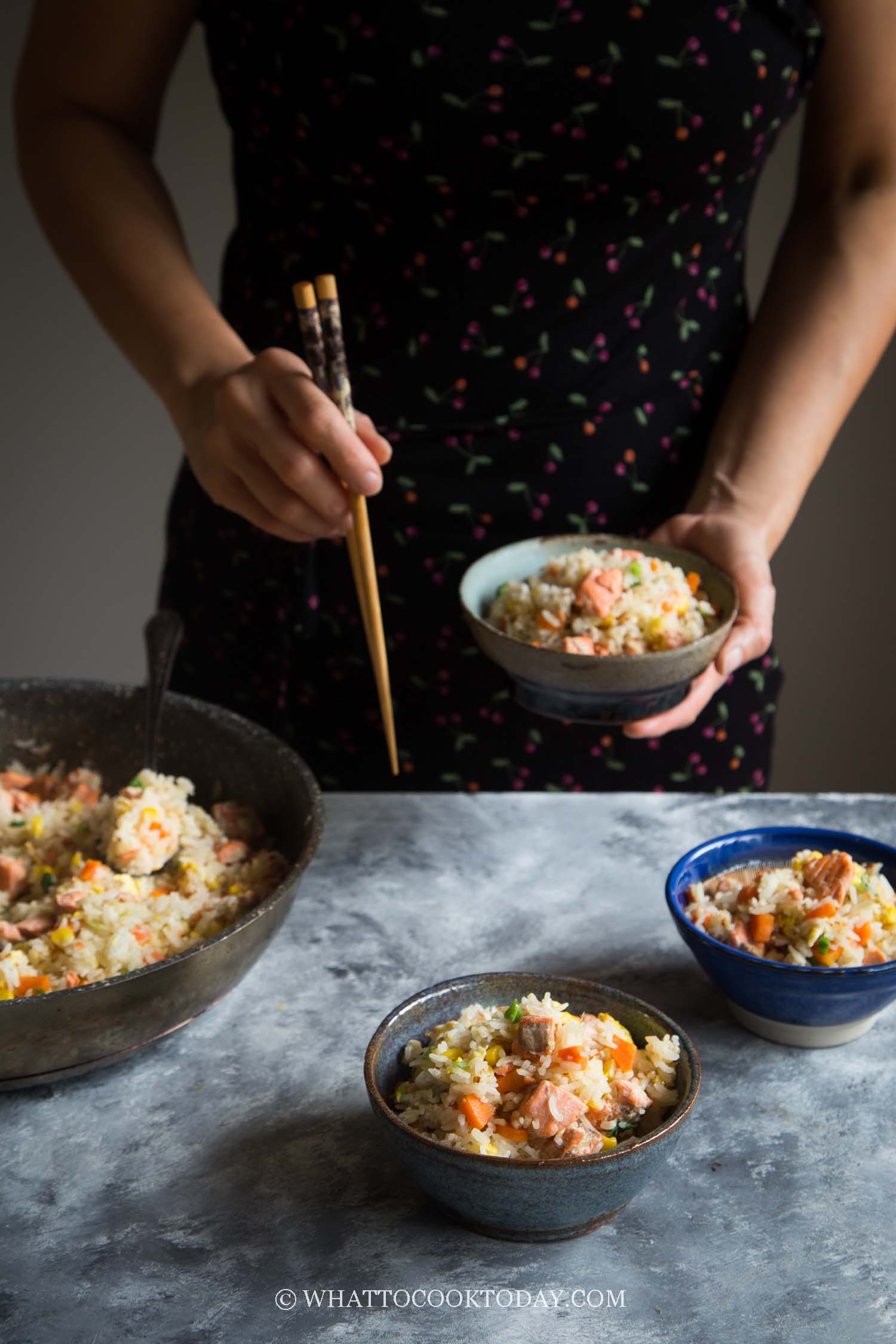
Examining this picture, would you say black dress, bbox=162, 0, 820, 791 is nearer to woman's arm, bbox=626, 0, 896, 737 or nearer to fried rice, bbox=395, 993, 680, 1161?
woman's arm, bbox=626, 0, 896, 737

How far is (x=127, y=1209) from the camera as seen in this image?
3.36ft

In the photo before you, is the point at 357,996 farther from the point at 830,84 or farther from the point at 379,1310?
the point at 830,84

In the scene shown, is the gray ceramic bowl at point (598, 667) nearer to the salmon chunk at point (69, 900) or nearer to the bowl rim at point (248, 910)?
the bowl rim at point (248, 910)

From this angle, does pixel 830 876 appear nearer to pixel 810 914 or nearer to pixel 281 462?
pixel 810 914

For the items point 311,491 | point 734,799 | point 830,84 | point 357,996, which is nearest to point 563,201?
point 830,84

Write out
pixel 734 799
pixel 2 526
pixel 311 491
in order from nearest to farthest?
pixel 311 491 → pixel 734 799 → pixel 2 526

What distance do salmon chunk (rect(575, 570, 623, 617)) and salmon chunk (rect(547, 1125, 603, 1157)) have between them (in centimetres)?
74

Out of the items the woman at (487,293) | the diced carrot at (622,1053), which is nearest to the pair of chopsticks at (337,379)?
the woman at (487,293)

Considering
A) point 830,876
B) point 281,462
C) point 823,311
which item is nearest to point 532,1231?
point 830,876

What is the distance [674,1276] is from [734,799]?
2.55ft

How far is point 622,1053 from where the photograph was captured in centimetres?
101

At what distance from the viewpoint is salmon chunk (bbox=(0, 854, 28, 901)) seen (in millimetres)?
1337

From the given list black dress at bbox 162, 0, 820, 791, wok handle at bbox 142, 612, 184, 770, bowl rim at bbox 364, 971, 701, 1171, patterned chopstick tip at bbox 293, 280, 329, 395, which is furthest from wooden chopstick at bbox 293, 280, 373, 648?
bowl rim at bbox 364, 971, 701, 1171

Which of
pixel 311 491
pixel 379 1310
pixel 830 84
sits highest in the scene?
pixel 830 84
